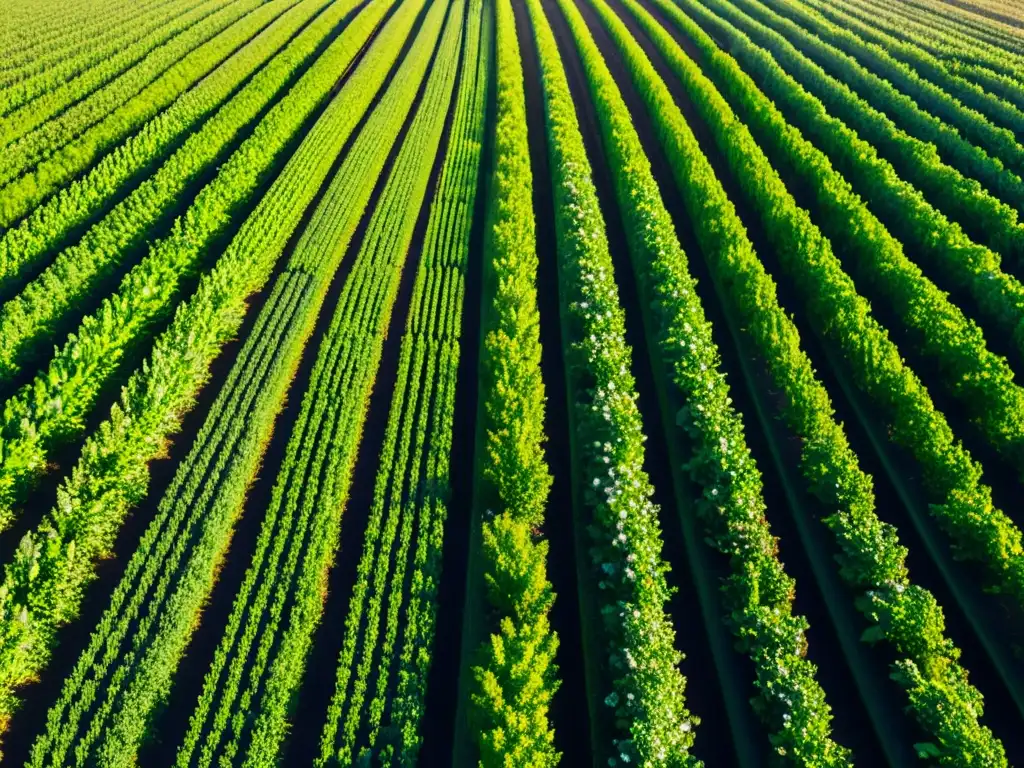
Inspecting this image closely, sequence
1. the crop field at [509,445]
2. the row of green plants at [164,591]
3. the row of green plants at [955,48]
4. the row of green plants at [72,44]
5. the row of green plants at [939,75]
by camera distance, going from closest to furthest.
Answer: the row of green plants at [164,591] → the crop field at [509,445] → the row of green plants at [939,75] → the row of green plants at [72,44] → the row of green plants at [955,48]

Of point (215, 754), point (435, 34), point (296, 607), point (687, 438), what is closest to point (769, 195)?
point (687, 438)

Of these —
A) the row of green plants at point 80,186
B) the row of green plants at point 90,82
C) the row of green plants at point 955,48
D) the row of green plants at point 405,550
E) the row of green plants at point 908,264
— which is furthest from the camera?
the row of green plants at point 955,48

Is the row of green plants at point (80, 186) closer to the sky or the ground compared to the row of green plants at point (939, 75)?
closer to the ground

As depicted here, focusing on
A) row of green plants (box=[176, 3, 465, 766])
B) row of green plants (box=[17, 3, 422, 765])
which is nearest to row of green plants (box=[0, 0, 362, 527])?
row of green plants (box=[17, 3, 422, 765])

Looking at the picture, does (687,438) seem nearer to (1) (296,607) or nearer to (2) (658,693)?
(2) (658,693)

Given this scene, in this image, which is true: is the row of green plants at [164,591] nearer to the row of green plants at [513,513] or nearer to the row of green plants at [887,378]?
the row of green plants at [513,513]

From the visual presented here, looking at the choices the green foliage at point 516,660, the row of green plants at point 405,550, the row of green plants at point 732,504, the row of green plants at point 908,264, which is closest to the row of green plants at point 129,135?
the row of green plants at point 405,550

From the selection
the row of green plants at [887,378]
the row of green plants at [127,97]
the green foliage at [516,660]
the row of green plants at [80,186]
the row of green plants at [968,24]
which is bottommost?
the green foliage at [516,660]

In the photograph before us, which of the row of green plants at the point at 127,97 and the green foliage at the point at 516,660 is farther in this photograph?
the row of green plants at the point at 127,97
